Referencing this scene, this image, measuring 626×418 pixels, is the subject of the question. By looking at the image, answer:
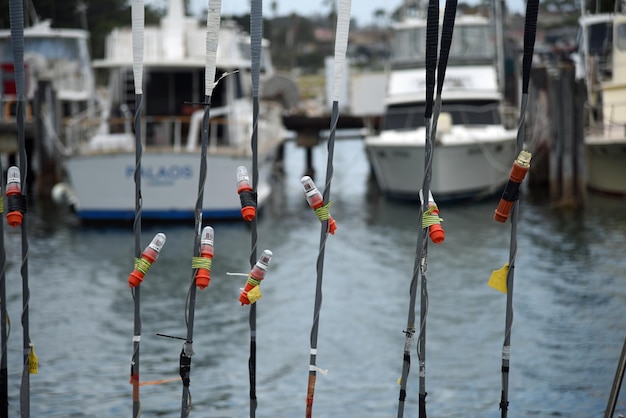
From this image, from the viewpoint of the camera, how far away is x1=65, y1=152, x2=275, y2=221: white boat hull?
2197 cm

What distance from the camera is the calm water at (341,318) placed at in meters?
11.3

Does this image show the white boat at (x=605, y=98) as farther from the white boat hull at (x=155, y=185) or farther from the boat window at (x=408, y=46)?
the white boat hull at (x=155, y=185)

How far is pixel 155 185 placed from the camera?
2242 centimetres

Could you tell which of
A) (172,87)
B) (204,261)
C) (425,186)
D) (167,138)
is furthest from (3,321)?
(172,87)

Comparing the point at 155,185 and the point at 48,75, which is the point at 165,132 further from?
the point at 48,75

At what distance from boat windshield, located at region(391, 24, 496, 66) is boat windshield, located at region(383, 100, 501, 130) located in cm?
195

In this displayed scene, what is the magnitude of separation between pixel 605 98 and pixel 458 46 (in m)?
5.45

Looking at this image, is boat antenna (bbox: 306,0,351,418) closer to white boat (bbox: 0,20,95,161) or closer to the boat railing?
the boat railing

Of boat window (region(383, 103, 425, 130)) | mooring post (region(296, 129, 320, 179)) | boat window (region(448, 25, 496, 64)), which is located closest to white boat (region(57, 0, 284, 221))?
boat window (region(383, 103, 425, 130))

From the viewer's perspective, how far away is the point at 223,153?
2188 centimetres

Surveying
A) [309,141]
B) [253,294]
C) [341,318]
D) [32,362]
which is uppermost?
[253,294]

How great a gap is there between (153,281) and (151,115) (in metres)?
7.21

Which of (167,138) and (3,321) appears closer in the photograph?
(3,321)

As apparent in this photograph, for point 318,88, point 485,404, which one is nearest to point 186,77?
point 485,404
